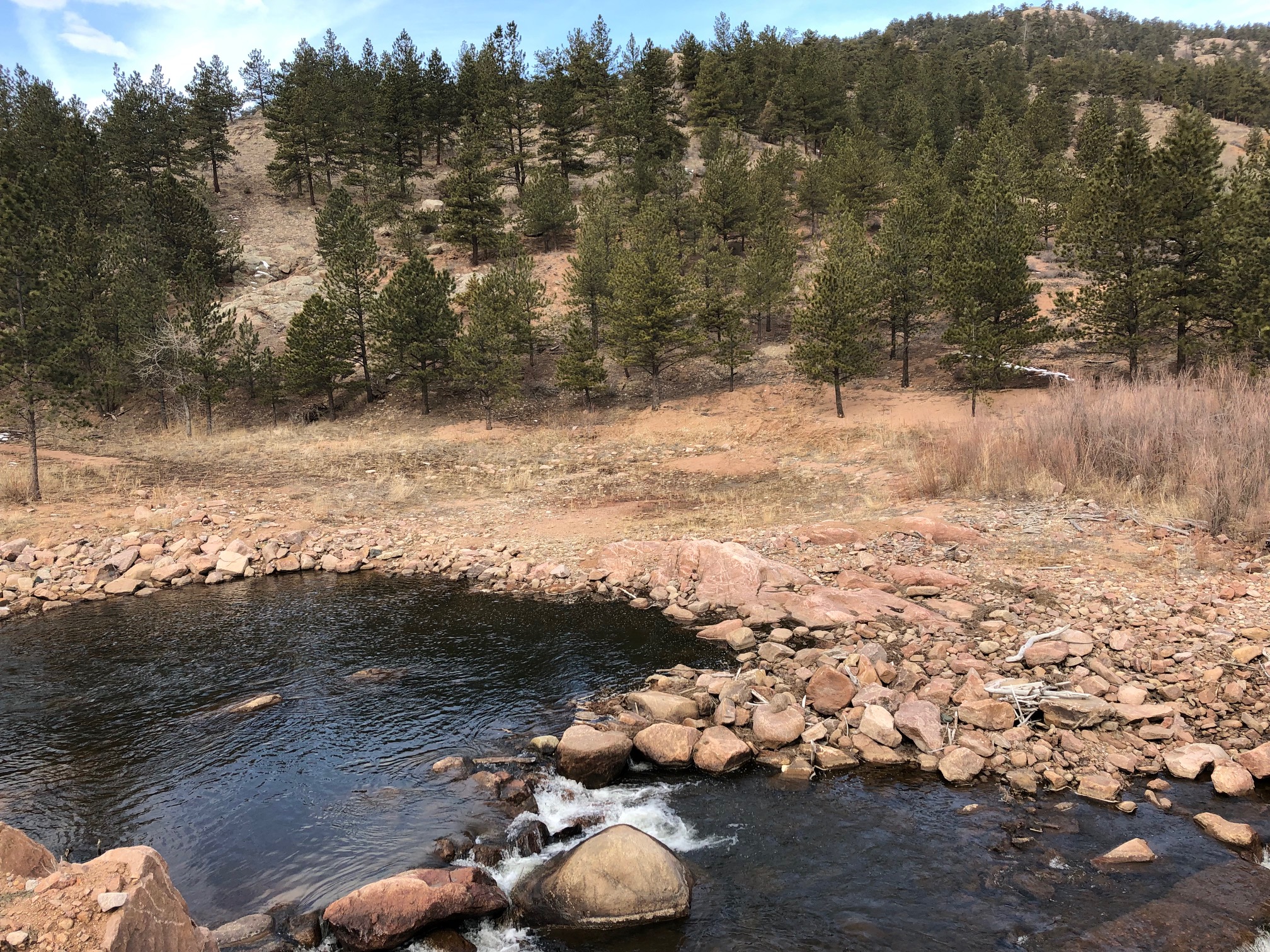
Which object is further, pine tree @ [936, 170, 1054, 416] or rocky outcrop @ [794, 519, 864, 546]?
pine tree @ [936, 170, 1054, 416]

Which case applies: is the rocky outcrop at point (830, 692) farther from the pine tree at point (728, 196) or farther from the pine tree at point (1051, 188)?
the pine tree at point (1051, 188)

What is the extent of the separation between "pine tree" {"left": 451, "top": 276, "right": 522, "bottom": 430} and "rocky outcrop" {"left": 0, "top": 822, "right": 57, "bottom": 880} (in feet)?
100

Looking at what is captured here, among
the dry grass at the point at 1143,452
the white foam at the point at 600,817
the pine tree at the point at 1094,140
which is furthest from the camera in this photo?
the pine tree at the point at 1094,140

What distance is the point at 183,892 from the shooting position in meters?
A: 7.44

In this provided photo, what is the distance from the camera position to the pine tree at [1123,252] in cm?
2695

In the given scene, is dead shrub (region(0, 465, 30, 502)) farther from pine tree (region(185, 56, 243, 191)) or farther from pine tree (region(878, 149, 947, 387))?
pine tree (region(185, 56, 243, 191))

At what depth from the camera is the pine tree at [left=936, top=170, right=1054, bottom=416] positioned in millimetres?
29688

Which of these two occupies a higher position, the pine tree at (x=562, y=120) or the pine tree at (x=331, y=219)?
the pine tree at (x=562, y=120)

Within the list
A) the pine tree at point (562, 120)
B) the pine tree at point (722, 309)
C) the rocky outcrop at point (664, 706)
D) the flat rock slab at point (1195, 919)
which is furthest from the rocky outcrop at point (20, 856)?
the pine tree at point (562, 120)

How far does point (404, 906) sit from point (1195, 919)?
22.9ft

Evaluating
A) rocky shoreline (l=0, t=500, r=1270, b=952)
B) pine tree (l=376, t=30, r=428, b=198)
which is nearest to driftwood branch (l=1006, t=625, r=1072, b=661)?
rocky shoreline (l=0, t=500, r=1270, b=952)

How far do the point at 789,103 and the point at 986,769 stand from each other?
6905 centimetres

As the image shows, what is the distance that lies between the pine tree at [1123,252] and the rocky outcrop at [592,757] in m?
27.4

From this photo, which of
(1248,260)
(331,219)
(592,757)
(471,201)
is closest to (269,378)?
(331,219)
